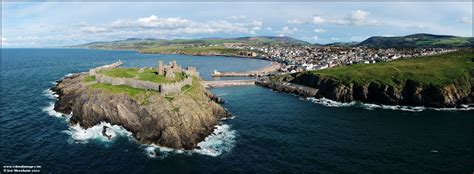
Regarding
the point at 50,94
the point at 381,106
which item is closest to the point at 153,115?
the point at 50,94

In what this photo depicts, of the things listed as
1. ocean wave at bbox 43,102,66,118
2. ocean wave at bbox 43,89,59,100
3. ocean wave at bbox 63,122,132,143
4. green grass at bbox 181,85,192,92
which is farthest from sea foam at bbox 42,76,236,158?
ocean wave at bbox 43,89,59,100

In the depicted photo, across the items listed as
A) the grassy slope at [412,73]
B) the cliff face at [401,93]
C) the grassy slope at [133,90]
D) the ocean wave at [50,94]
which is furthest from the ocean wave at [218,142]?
the ocean wave at [50,94]

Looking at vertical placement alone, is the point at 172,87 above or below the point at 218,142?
above

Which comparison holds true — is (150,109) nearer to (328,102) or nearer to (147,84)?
(147,84)

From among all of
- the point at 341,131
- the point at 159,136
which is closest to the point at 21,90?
the point at 159,136

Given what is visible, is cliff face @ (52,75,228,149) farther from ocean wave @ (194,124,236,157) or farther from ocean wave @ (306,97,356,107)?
ocean wave @ (306,97,356,107)

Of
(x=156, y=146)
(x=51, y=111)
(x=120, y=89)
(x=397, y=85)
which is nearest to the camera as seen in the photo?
(x=156, y=146)

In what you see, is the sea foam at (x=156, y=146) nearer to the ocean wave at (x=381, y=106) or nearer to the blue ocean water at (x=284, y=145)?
the blue ocean water at (x=284, y=145)
